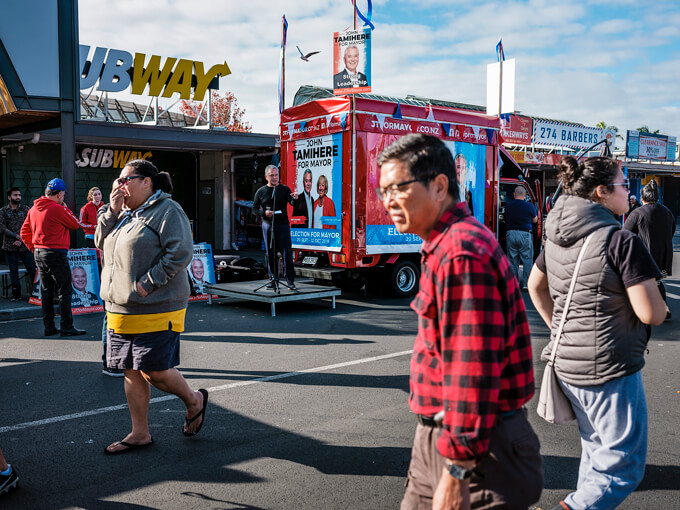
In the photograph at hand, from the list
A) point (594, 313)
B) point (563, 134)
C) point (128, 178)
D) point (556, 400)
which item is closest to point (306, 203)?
point (128, 178)

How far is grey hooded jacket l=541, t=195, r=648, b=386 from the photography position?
2836 mm

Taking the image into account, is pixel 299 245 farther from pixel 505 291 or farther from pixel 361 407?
pixel 505 291

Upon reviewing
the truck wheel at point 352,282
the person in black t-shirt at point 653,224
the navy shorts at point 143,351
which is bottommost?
the truck wheel at point 352,282

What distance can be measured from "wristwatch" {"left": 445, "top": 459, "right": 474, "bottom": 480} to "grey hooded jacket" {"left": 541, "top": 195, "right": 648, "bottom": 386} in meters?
1.23

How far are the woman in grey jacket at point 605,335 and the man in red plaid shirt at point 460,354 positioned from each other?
91 centimetres

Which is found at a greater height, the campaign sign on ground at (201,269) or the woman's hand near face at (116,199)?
the woman's hand near face at (116,199)

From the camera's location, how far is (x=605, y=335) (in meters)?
2.87

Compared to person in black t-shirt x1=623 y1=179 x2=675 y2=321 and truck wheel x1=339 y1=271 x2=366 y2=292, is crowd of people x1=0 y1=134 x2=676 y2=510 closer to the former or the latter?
person in black t-shirt x1=623 y1=179 x2=675 y2=321

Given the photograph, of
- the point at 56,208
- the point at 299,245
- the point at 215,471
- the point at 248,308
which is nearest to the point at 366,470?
the point at 215,471

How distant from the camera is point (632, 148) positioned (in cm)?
3909

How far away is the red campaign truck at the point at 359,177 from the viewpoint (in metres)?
10.8

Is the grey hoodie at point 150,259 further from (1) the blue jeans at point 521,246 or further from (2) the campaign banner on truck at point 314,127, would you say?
(1) the blue jeans at point 521,246

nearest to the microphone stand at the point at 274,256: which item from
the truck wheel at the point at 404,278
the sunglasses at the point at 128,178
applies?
the truck wheel at the point at 404,278

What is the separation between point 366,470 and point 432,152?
2.62 meters
